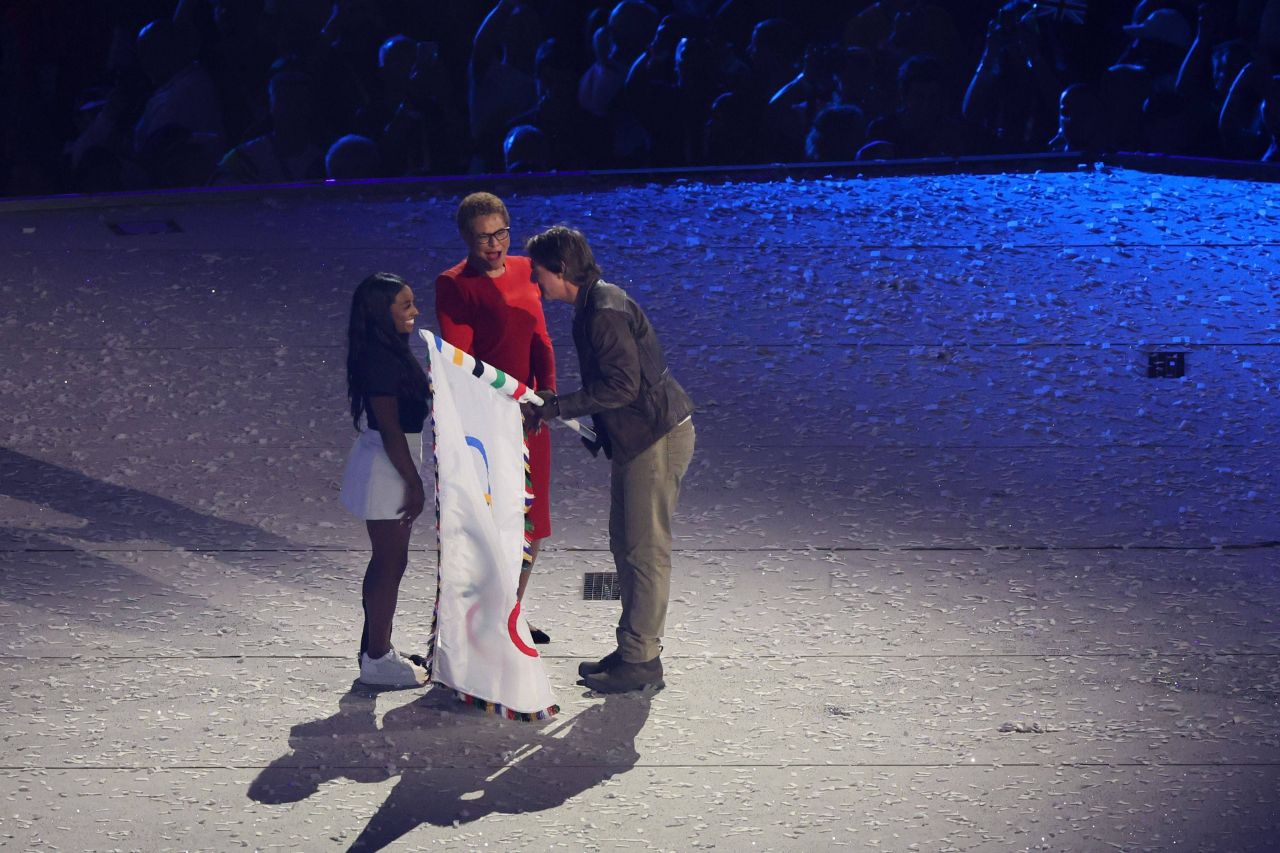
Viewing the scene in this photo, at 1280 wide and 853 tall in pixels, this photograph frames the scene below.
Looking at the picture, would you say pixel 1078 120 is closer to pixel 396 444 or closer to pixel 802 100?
pixel 802 100

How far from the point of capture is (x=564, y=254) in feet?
14.3

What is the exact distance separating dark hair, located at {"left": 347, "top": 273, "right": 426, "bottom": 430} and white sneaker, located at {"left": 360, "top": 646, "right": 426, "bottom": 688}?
2.40 feet

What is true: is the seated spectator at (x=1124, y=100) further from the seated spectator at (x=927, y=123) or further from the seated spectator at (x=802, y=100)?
the seated spectator at (x=802, y=100)

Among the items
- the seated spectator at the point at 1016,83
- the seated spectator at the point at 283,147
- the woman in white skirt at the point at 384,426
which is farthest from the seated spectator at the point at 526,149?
the woman in white skirt at the point at 384,426

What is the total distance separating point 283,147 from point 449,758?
7557mm

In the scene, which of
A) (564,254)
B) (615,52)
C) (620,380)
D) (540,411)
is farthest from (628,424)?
(615,52)

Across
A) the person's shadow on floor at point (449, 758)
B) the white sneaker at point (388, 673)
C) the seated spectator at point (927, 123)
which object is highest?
the seated spectator at point (927, 123)

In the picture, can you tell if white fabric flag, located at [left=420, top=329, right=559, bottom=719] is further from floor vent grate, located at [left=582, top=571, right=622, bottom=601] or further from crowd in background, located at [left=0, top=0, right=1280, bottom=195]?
crowd in background, located at [left=0, top=0, right=1280, bottom=195]

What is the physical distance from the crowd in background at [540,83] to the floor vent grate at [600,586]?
6066mm

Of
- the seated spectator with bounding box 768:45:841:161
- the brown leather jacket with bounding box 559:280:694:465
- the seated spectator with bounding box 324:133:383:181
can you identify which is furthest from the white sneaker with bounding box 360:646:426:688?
the seated spectator with bounding box 768:45:841:161

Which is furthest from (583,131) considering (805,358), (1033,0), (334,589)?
(334,589)

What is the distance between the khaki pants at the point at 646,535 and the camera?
4496mm

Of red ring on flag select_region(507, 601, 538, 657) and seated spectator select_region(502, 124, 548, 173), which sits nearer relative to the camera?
red ring on flag select_region(507, 601, 538, 657)

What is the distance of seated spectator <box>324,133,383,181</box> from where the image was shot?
35.7ft
